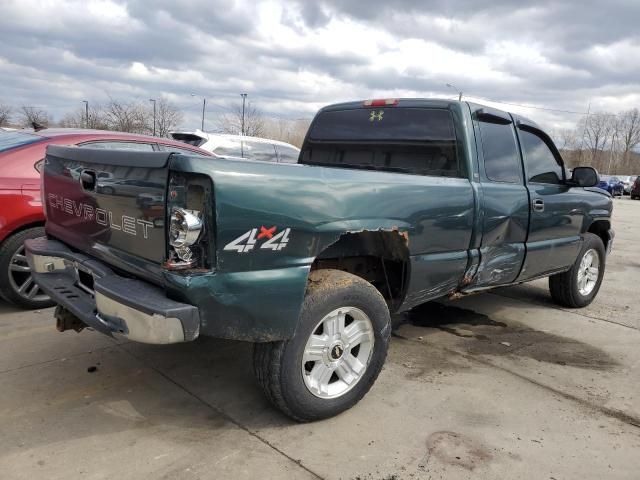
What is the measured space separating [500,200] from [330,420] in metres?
2.13

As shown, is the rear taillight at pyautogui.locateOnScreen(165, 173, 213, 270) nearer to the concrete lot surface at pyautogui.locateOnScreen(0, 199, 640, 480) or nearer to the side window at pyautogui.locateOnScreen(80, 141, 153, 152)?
the concrete lot surface at pyautogui.locateOnScreen(0, 199, 640, 480)

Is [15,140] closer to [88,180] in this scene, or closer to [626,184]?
[88,180]

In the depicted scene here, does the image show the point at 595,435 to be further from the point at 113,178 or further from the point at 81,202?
the point at 81,202

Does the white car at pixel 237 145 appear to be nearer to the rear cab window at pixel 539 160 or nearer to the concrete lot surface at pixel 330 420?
the rear cab window at pixel 539 160

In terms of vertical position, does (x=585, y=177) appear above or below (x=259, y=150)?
above

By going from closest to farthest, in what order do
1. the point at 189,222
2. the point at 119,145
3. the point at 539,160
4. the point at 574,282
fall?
the point at 189,222 → the point at 539,160 → the point at 119,145 → the point at 574,282

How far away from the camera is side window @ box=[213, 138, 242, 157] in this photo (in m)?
11.7

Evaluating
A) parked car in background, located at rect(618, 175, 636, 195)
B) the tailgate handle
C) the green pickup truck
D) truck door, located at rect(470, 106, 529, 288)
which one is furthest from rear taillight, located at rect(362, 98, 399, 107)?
parked car in background, located at rect(618, 175, 636, 195)

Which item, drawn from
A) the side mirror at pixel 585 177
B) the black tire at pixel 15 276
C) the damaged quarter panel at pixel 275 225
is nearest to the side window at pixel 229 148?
the black tire at pixel 15 276

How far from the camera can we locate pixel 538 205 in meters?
4.59

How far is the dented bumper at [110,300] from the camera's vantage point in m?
2.45

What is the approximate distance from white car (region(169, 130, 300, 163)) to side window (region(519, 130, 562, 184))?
7.02 meters

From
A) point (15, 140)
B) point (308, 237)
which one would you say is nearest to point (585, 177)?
point (308, 237)

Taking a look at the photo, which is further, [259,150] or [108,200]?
[259,150]
